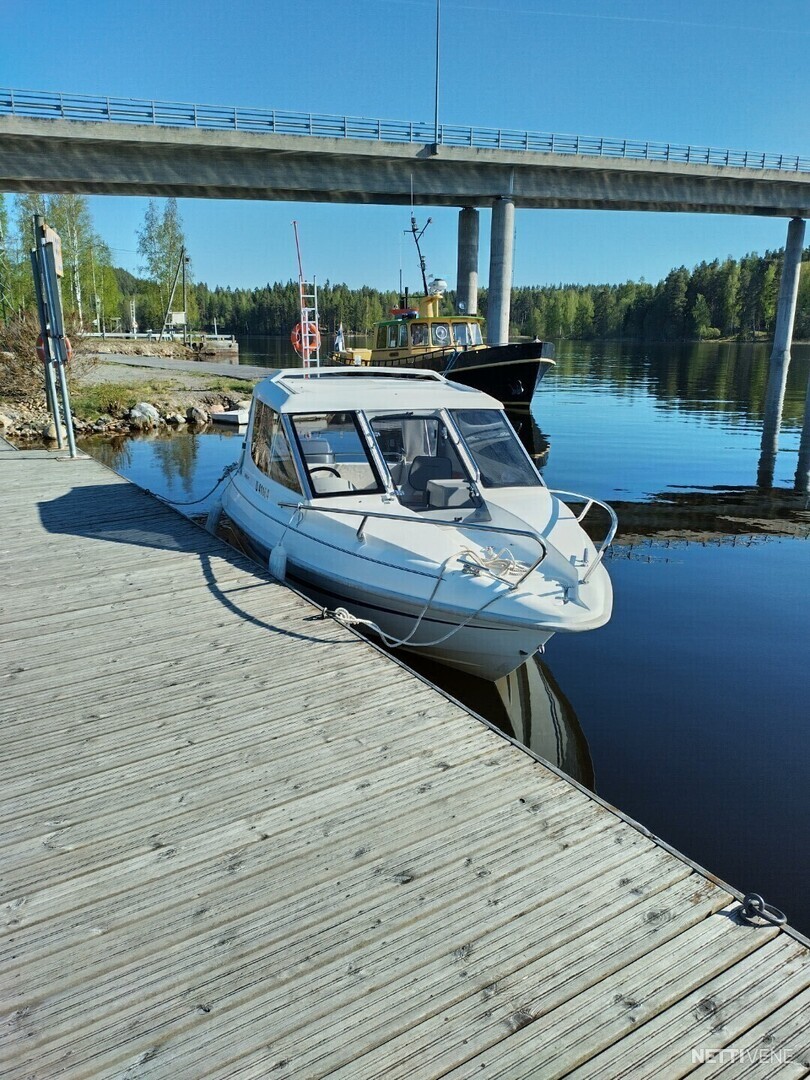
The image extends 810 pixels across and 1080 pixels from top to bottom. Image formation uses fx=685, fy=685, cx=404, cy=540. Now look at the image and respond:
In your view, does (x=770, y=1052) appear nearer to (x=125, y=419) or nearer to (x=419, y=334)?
(x=419, y=334)

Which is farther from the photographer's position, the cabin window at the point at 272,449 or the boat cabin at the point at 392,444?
the cabin window at the point at 272,449

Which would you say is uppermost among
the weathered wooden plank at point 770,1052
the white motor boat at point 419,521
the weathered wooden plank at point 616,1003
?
the white motor boat at point 419,521

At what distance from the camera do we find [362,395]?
7168mm

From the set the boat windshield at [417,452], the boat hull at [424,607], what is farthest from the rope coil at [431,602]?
the boat windshield at [417,452]

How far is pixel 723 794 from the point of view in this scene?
493 centimetres

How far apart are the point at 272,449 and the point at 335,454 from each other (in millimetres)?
853

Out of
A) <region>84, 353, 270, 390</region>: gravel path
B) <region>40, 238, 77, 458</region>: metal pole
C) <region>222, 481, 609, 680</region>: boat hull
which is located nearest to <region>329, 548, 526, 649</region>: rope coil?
→ <region>222, 481, 609, 680</region>: boat hull

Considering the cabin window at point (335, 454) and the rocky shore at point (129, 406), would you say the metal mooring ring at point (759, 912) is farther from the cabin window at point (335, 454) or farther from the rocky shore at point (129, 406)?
the rocky shore at point (129, 406)

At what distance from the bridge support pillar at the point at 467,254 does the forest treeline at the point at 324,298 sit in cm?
1631

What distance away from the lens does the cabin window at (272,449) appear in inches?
275

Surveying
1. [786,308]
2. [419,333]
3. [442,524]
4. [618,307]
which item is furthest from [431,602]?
[618,307]

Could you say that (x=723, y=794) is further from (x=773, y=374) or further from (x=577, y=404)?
(x=773, y=374)

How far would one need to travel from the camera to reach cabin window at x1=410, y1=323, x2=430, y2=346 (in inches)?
921

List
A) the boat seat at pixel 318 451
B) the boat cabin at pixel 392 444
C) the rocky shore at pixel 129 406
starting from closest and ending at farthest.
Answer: the boat cabin at pixel 392 444
the boat seat at pixel 318 451
the rocky shore at pixel 129 406
